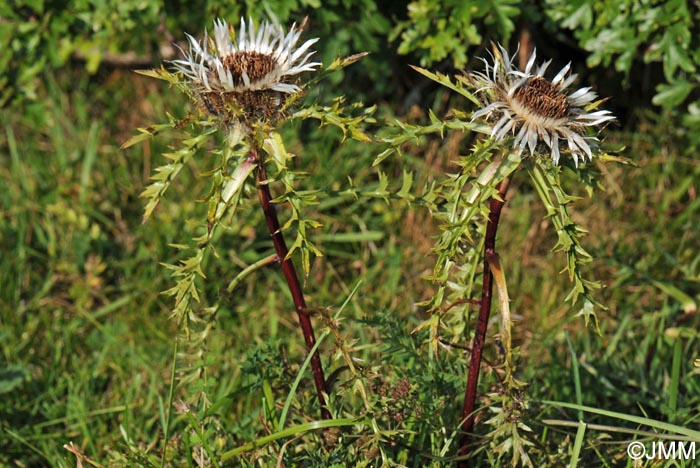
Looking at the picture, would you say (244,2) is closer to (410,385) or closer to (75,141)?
(75,141)

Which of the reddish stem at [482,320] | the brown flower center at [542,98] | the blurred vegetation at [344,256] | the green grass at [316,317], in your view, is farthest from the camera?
the blurred vegetation at [344,256]

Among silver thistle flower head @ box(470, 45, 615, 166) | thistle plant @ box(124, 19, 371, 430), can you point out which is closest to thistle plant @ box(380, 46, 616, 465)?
silver thistle flower head @ box(470, 45, 615, 166)

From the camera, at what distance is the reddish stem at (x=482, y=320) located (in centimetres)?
190

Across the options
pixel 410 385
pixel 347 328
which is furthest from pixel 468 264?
pixel 347 328

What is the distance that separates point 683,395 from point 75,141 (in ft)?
9.87

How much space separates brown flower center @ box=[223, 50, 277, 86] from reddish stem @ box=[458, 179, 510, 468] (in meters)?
0.59

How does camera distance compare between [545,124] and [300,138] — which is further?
[300,138]

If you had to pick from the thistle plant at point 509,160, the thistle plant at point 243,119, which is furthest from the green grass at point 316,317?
the thistle plant at point 243,119

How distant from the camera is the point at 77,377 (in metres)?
2.92

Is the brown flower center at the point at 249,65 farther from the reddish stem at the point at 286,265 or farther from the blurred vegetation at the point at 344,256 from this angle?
the blurred vegetation at the point at 344,256

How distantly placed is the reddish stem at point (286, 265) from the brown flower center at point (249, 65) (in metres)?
0.17

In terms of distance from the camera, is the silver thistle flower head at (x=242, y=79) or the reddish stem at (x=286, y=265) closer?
the silver thistle flower head at (x=242, y=79)

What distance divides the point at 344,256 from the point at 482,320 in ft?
5.11

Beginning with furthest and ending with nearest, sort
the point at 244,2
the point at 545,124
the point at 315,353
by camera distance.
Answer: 1. the point at 244,2
2. the point at 315,353
3. the point at 545,124
